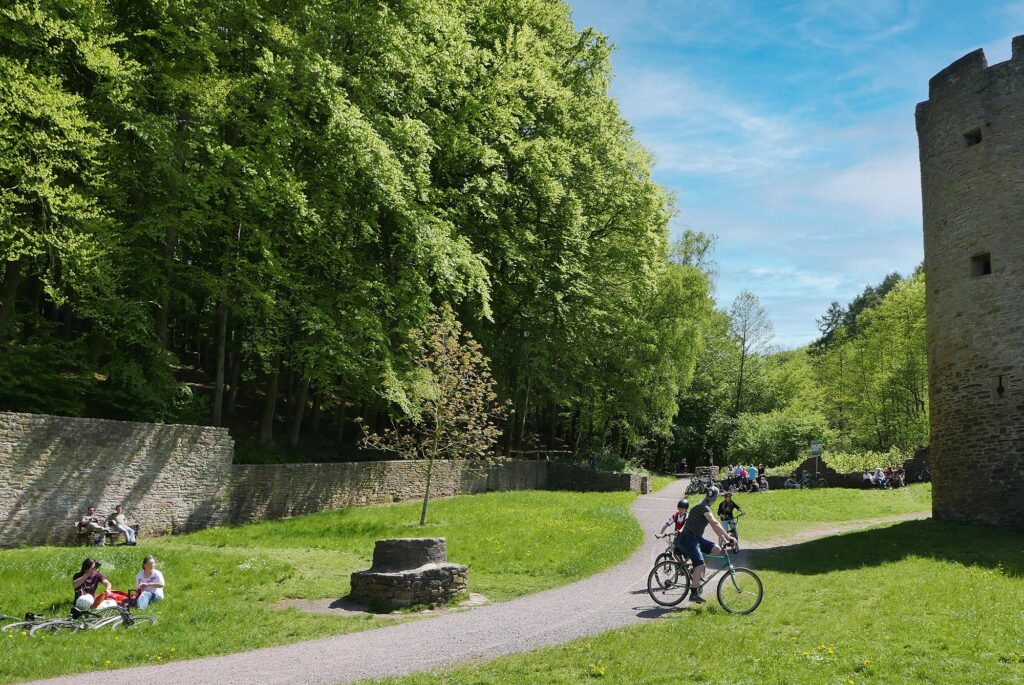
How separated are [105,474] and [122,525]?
4.34 feet

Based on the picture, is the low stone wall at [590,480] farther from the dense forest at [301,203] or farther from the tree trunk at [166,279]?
the tree trunk at [166,279]

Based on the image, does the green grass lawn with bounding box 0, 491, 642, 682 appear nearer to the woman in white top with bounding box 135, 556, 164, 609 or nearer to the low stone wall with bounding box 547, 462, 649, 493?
the woman in white top with bounding box 135, 556, 164, 609

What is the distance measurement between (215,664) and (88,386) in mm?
13526

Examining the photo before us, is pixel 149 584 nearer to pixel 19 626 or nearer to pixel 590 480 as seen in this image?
pixel 19 626

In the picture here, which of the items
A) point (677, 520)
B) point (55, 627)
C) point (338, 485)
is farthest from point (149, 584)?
point (338, 485)

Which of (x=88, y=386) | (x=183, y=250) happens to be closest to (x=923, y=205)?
(x=183, y=250)

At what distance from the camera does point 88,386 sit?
68.8ft

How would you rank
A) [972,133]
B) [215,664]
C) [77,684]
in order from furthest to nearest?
[972,133] < [215,664] < [77,684]

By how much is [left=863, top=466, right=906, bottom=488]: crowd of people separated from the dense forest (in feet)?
43.6

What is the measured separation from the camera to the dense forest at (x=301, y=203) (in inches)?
745

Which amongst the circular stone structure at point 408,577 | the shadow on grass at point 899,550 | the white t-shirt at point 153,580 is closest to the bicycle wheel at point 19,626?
the white t-shirt at point 153,580

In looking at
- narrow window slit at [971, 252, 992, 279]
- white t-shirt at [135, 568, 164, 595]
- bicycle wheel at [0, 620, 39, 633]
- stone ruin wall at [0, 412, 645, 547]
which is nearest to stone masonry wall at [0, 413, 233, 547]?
stone ruin wall at [0, 412, 645, 547]

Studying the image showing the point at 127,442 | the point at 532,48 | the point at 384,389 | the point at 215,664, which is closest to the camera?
the point at 215,664

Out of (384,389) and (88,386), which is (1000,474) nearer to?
(384,389)
